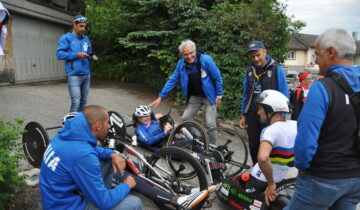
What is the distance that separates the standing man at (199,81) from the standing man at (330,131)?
288cm

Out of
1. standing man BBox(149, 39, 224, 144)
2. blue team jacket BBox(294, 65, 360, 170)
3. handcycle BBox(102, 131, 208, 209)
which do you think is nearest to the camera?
blue team jacket BBox(294, 65, 360, 170)

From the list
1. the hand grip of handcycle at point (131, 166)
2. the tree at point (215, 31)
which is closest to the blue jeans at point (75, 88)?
the hand grip of handcycle at point (131, 166)

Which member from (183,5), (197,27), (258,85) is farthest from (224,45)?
(258,85)

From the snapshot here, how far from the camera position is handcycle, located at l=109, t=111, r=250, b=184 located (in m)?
4.23

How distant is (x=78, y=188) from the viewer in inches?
92.5

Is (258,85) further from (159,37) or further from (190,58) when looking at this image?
(159,37)

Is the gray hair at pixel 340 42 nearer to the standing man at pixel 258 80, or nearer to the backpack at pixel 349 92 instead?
the backpack at pixel 349 92

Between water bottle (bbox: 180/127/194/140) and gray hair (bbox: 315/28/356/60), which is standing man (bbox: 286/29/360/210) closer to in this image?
gray hair (bbox: 315/28/356/60)

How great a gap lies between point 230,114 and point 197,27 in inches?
106

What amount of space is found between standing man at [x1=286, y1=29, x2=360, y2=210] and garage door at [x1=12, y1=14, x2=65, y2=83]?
11553mm

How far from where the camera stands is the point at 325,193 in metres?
2.04

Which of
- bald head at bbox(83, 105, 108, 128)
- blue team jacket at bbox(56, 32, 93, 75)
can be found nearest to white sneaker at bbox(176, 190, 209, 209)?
bald head at bbox(83, 105, 108, 128)

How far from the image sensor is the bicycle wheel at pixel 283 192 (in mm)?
3088

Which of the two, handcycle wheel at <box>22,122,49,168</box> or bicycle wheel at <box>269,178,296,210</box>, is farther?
handcycle wheel at <box>22,122,49,168</box>
